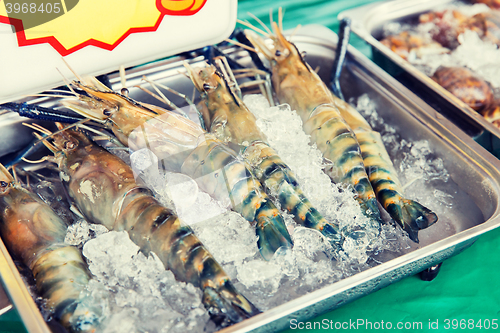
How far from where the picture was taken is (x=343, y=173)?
67.0 inches

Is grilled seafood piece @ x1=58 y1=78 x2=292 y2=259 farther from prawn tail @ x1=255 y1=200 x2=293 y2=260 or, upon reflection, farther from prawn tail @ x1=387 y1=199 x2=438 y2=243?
prawn tail @ x1=387 y1=199 x2=438 y2=243

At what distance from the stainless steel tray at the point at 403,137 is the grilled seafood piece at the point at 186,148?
1.00ft

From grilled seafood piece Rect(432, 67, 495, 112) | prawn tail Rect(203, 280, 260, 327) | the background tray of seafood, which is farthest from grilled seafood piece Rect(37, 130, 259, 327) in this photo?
grilled seafood piece Rect(432, 67, 495, 112)

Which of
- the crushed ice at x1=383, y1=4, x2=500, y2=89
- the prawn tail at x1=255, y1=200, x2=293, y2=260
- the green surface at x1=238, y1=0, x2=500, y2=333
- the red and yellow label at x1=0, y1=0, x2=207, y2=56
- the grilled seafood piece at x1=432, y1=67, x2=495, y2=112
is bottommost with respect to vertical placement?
the green surface at x1=238, y1=0, x2=500, y2=333

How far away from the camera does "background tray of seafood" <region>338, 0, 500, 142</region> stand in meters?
2.01

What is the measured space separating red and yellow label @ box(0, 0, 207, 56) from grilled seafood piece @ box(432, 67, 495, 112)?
1.42 meters

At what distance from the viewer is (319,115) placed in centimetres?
188

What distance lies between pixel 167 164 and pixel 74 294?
21.8 inches

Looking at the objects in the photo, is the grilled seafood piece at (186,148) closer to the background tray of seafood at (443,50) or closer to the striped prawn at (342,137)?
the striped prawn at (342,137)

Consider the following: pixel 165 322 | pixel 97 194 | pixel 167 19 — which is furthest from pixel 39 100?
pixel 165 322

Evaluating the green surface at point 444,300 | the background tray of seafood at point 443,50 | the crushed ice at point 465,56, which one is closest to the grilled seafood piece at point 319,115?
the green surface at point 444,300

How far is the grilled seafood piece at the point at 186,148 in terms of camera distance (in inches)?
60.0

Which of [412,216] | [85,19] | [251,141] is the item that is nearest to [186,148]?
[251,141]

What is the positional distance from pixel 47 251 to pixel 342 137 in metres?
1.28
